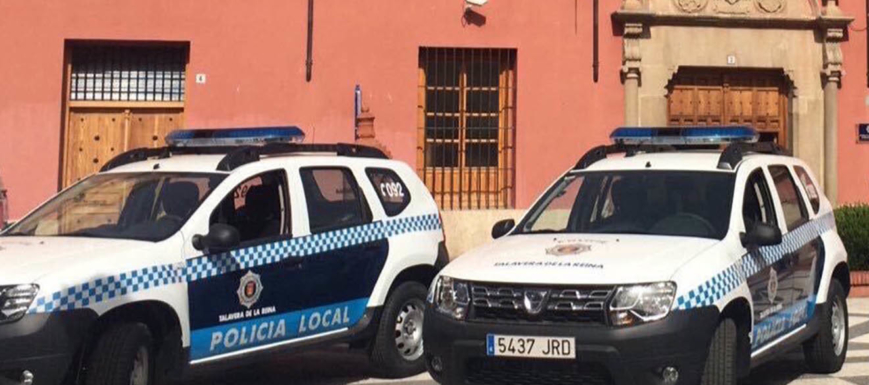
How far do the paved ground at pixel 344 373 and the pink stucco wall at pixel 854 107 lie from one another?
845 centimetres

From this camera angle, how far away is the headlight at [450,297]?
550cm

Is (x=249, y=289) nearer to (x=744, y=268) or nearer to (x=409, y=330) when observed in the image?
(x=409, y=330)

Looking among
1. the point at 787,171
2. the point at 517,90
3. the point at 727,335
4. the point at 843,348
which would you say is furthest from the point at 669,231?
the point at 517,90

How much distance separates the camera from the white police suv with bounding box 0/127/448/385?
516 cm

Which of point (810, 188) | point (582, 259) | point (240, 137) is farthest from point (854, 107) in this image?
point (582, 259)

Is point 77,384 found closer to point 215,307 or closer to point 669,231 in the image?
point 215,307

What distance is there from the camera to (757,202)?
6574 mm

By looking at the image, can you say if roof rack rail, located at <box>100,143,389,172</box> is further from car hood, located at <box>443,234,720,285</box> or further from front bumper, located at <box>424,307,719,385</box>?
front bumper, located at <box>424,307,719,385</box>

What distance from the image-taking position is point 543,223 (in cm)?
671

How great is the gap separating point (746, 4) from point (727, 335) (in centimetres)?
1176

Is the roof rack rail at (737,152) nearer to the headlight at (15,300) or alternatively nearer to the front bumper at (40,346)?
the front bumper at (40,346)

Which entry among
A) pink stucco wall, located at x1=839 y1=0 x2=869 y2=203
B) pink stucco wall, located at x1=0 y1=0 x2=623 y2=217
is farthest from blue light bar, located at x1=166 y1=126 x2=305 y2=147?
pink stucco wall, located at x1=839 y1=0 x2=869 y2=203

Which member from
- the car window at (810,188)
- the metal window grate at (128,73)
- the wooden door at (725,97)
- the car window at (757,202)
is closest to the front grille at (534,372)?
the car window at (757,202)

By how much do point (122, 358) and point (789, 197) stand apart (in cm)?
465
